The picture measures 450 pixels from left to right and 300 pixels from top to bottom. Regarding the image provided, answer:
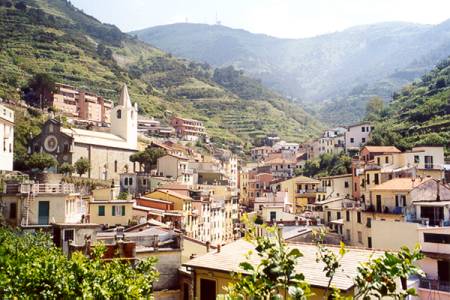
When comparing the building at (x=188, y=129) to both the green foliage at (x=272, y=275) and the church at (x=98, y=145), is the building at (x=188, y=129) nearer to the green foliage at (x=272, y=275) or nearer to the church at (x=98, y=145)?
the church at (x=98, y=145)

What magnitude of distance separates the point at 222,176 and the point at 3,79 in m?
49.3

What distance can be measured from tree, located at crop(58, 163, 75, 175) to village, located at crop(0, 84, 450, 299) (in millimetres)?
302

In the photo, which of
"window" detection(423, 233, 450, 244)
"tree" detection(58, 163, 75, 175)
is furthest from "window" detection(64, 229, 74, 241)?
"tree" detection(58, 163, 75, 175)

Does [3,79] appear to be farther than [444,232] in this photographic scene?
Yes

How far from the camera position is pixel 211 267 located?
16.6 meters

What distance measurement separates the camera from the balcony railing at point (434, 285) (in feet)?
82.3

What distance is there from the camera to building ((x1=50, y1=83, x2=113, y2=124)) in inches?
3863

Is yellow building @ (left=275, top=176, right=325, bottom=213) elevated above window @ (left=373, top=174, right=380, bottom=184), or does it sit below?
below

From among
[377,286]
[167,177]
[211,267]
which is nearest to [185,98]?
[167,177]

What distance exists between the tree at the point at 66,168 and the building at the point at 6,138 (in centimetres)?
1344

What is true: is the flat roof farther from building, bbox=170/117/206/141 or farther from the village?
building, bbox=170/117/206/141

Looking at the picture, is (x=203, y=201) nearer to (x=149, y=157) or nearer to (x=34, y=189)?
(x=149, y=157)

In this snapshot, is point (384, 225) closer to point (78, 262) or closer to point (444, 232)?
point (444, 232)

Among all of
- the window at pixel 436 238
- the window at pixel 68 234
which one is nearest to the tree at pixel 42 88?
the window at pixel 68 234
